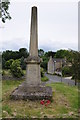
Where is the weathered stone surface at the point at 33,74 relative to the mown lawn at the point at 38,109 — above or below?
above

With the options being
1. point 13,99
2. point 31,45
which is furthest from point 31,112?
point 31,45

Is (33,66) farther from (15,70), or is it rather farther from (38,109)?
(15,70)

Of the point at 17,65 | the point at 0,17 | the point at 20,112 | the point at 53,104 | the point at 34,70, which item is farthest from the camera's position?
the point at 17,65

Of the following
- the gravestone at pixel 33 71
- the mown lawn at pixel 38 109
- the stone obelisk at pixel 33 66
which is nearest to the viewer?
the mown lawn at pixel 38 109

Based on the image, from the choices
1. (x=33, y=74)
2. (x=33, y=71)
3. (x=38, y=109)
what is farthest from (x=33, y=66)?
(x=38, y=109)

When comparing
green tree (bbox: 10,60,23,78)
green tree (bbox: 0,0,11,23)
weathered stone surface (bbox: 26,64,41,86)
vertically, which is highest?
green tree (bbox: 0,0,11,23)

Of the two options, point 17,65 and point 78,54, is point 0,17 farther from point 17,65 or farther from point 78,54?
point 78,54

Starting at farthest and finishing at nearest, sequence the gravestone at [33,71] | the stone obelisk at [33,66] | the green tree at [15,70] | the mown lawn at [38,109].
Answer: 1. the green tree at [15,70]
2. the stone obelisk at [33,66]
3. the gravestone at [33,71]
4. the mown lawn at [38,109]

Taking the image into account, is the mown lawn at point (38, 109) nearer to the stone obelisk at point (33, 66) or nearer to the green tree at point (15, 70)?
the stone obelisk at point (33, 66)

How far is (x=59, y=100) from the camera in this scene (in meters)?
8.13

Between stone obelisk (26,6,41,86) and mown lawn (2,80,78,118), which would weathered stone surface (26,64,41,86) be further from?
mown lawn (2,80,78,118)

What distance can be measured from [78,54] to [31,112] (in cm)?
2155

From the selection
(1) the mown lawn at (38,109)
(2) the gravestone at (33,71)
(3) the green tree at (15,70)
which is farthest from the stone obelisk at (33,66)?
(3) the green tree at (15,70)

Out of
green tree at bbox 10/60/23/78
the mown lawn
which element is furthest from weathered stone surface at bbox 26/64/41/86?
green tree at bbox 10/60/23/78
